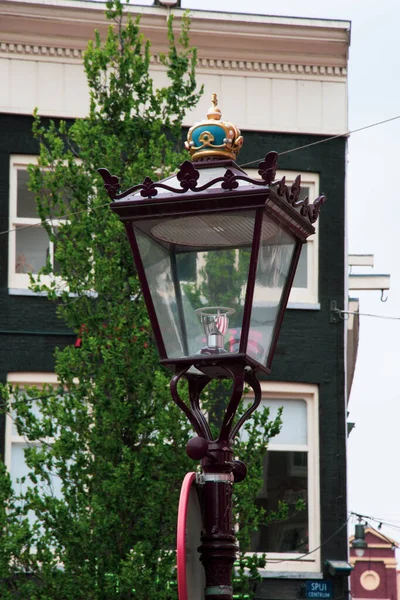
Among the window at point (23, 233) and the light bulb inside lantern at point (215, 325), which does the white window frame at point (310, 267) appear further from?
the light bulb inside lantern at point (215, 325)

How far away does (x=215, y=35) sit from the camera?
1523 cm

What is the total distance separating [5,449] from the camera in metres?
13.9

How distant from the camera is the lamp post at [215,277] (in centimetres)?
461

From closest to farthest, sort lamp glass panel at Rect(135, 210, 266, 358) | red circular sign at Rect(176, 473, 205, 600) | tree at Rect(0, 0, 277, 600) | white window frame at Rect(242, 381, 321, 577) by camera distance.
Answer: red circular sign at Rect(176, 473, 205, 600) → lamp glass panel at Rect(135, 210, 266, 358) → tree at Rect(0, 0, 277, 600) → white window frame at Rect(242, 381, 321, 577)

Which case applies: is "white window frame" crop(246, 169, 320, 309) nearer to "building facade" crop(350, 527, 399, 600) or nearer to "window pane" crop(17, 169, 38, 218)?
"window pane" crop(17, 169, 38, 218)

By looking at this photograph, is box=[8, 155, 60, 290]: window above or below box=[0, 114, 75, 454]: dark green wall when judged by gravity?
above

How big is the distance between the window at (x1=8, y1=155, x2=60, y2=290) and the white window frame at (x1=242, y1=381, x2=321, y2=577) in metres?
3.10

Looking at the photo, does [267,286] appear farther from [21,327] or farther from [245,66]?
[245,66]

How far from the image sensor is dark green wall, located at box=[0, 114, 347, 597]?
14.3 meters

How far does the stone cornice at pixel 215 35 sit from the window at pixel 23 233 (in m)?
1.56

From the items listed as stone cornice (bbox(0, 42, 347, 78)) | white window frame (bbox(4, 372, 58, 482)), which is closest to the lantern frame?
white window frame (bbox(4, 372, 58, 482))

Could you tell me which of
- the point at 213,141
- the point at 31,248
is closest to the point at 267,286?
the point at 213,141

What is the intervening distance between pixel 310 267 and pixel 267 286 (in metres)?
10.3

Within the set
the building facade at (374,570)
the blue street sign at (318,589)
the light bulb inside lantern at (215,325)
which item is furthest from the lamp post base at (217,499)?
the building facade at (374,570)
